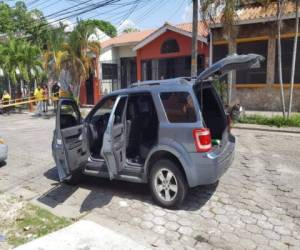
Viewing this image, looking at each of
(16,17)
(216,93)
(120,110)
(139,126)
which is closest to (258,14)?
(216,93)

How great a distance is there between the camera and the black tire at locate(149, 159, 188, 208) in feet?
14.7

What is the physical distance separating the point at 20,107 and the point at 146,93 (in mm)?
19029

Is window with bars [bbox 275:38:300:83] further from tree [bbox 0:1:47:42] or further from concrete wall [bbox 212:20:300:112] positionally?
tree [bbox 0:1:47:42]

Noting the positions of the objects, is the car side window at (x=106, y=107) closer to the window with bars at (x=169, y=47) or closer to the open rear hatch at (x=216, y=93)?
the open rear hatch at (x=216, y=93)

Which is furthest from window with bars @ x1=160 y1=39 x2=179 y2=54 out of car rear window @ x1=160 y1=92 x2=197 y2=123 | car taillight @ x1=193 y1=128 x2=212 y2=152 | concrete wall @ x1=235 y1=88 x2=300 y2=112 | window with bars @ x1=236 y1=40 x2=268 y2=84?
car taillight @ x1=193 y1=128 x2=212 y2=152

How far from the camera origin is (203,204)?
4.75 m

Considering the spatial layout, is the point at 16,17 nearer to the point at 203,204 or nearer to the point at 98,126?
the point at 98,126

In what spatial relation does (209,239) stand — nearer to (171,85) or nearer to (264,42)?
(171,85)

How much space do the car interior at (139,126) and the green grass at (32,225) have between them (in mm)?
1525

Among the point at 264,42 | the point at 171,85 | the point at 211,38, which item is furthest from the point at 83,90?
the point at 171,85

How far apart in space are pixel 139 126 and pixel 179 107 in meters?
1.15

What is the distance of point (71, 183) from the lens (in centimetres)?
586

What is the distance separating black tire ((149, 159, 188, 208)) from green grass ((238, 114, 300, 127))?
7.11 meters

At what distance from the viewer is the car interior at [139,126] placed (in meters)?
5.28
